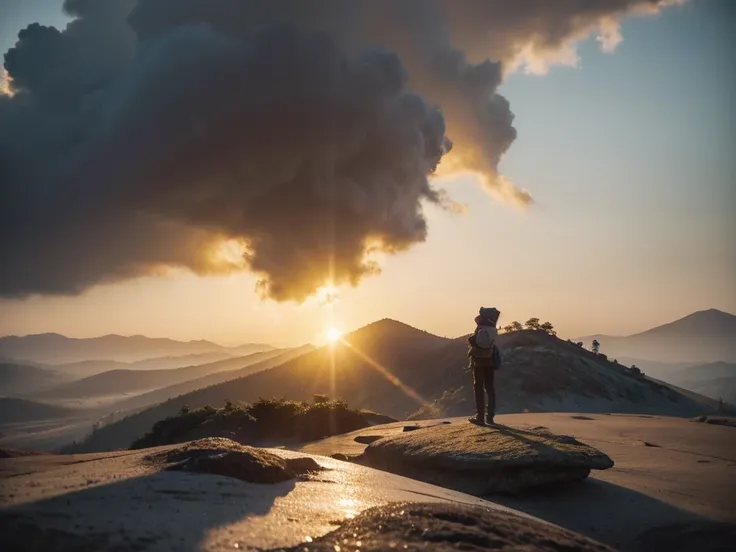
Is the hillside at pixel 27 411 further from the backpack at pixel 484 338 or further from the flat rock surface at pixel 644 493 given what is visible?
the flat rock surface at pixel 644 493

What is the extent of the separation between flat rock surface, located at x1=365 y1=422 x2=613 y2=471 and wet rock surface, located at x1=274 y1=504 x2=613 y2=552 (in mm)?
2952

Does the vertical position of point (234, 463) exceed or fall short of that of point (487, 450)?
it exceeds it

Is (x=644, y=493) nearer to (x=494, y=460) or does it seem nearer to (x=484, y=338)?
(x=494, y=460)

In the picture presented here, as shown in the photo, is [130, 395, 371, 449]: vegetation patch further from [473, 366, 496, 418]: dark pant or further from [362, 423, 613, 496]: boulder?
[362, 423, 613, 496]: boulder

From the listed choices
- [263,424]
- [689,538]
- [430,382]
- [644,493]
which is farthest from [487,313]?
[430,382]

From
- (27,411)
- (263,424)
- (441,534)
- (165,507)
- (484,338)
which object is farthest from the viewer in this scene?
(27,411)

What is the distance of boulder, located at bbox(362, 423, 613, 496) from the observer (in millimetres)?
6094

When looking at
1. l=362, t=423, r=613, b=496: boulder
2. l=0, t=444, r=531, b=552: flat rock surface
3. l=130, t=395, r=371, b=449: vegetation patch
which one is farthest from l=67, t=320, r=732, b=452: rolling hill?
l=0, t=444, r=531, b=552: flat rock surface

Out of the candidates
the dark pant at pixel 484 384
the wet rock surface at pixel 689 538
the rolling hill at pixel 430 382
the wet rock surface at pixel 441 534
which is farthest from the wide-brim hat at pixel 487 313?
the rolling hill at pixel 430 382

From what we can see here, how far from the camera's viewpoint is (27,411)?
16662 centimetres

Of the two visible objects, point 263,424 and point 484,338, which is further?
point 263,424

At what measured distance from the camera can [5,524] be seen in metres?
2.77

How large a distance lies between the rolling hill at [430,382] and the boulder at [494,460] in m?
25.9

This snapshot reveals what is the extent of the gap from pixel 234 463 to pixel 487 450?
11.7 ft
